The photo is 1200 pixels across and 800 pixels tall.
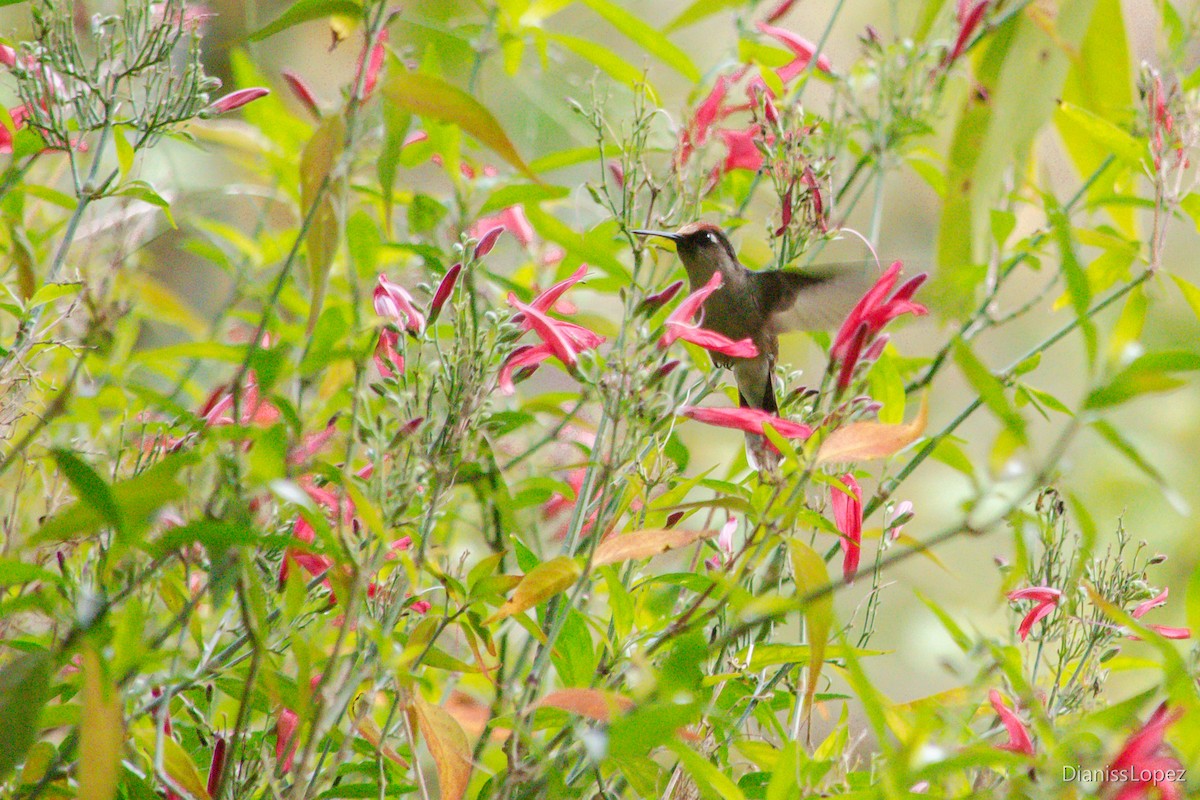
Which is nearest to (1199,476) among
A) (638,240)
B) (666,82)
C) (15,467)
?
(666,82)

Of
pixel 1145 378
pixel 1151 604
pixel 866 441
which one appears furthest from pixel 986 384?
pixel 1151 604

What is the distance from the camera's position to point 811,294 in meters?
1.40

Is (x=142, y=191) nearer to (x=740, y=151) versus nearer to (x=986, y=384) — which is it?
(x=740, y=151)

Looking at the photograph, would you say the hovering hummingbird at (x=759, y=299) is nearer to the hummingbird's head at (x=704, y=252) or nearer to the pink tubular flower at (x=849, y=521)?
the hummingbird's head at (x=704, y=252)

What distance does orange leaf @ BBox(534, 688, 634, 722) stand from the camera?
661 millimetres

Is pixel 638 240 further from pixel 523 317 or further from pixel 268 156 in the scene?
pixel 268 156

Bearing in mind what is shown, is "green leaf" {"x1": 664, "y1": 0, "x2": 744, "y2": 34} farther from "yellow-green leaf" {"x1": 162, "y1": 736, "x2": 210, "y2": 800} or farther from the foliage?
"yellow-green leaf" {"x1": 162, "y1": 736, "x2": 210, "y2": 800}

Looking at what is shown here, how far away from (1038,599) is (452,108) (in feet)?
2.48

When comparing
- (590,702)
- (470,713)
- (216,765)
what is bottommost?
(470,713)

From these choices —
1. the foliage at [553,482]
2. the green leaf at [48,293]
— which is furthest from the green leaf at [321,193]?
the green leaf at [48,293]

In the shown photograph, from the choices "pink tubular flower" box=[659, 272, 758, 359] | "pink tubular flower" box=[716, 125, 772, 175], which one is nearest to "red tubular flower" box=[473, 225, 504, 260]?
"pink tubular flower" box=[659, 272, 758, 359]

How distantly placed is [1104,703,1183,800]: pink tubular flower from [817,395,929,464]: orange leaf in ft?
0.79

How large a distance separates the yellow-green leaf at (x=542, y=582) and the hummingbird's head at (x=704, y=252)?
0.58 m

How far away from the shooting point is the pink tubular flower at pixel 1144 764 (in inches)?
27.3
